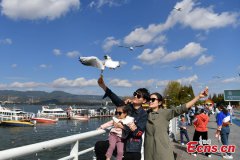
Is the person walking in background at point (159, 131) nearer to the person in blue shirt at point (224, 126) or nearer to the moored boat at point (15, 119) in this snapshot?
the person in blue shirt at point (224, 126)

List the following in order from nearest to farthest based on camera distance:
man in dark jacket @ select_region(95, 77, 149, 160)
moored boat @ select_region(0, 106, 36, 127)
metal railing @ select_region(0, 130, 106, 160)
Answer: metal railing @ select_region(0, 130, 106, 160), man in dark jacket @ select_region(95, 77, 149, 160), moored boat @ select_region(0, 106, 36, 127)

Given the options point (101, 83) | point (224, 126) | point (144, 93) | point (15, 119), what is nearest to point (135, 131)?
Result: point (144, 93)

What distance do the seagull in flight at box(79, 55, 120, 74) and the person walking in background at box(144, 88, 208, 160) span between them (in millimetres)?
753

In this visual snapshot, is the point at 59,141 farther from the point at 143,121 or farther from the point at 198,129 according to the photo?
the point at 198,129

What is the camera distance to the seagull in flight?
14.5 ft

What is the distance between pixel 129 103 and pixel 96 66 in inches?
32.3

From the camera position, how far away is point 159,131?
430 centimetres

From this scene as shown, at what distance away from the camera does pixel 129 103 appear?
197 inches

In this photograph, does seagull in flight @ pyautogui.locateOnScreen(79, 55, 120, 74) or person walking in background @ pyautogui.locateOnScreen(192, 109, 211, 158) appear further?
person walking in background @ pyautogui.locateOnScreen(192, 109, 211, 158)

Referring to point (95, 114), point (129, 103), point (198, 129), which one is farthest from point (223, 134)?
point (95, 114)

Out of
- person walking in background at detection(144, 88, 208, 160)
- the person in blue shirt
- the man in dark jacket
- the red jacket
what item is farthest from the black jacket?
the person in blue shirt

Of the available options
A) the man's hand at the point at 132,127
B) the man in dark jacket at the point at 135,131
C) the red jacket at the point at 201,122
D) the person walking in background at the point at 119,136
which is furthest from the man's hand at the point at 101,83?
the red jacket at the point at 201,122

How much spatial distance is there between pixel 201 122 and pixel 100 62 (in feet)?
26.4

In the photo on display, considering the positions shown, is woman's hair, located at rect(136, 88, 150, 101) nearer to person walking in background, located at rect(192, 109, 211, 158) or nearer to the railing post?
the railing post
